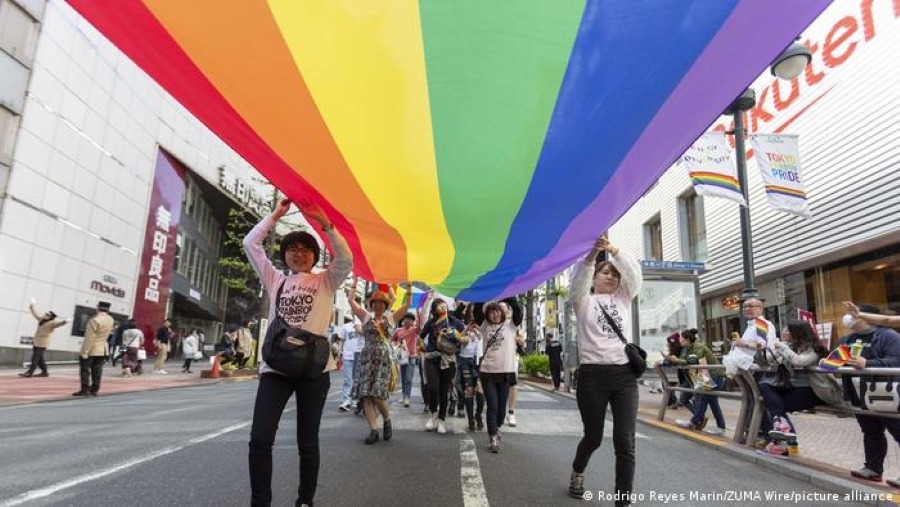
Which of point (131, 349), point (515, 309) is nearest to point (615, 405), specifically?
point (515, 309)

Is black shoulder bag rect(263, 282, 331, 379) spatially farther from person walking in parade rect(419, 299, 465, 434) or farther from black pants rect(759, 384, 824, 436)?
black pants rect(759, 384, 824, 436)

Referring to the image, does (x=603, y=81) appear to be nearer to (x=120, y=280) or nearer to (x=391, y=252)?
(x=391, y=252)

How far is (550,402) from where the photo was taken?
11977 millimetres

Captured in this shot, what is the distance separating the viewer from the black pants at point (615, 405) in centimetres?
364

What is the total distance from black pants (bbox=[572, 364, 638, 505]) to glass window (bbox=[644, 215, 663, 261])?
22.0 meters

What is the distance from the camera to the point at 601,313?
395 cm

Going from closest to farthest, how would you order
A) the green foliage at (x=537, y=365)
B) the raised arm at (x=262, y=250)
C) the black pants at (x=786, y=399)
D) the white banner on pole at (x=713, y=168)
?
1. the raised arm at (x=262, y=250)
2. the black pants at (x=786, y=399)
3. the white banner on pole at (x=713, y=168)
4. the green foliage at (x=537, y=365)

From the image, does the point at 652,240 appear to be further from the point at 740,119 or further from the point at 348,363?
the point at 348,363

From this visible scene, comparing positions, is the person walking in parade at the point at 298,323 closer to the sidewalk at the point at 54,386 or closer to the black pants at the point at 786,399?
the black pants at the point at 786,399

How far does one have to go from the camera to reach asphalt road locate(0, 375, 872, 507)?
158 inches

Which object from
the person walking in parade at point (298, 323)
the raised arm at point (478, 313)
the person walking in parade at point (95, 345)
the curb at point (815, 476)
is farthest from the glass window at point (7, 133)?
the curb at point (815, 476)

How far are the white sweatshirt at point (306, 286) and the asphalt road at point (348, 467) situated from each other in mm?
1368

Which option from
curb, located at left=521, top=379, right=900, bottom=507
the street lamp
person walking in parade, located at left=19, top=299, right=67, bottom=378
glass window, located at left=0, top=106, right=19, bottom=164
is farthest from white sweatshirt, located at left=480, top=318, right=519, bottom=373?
glass window, located at left=0, top=106, right=19, bottom=164

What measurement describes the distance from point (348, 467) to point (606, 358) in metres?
2.53
